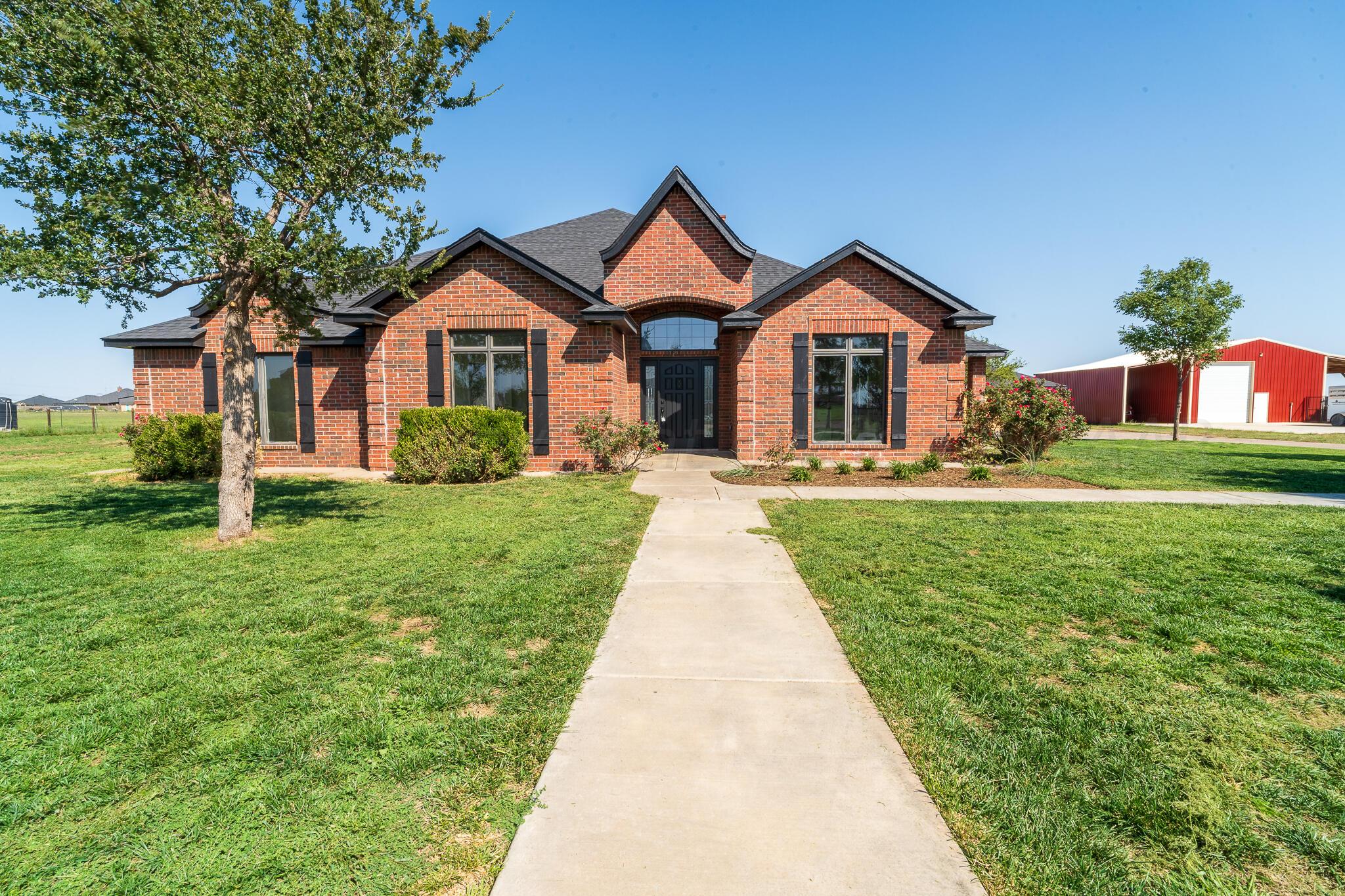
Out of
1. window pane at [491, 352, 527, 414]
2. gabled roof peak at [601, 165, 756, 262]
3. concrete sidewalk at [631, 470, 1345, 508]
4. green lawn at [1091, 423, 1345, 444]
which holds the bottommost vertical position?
concrete sidewalk at [631, 470, 1345, 508]

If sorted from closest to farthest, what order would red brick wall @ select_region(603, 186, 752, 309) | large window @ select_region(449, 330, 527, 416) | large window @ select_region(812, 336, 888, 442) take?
1. large window @ select_region(449, 330, 527, 416)
2. large window @ select_region(812, 336, 888, 442)
3. red brick wall @ select_region(603, 186, 752, 309)

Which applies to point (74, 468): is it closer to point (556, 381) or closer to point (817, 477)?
point (556, 381)

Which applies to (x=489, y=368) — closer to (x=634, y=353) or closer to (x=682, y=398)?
(x=634, y=353)

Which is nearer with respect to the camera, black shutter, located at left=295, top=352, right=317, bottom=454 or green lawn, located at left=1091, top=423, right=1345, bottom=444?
black shutter, located at left=295, top=352, right=317, bottom=454

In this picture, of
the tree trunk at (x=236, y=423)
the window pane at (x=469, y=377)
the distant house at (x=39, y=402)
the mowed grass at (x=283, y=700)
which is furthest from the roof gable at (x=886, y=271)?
the distant house at (x=39, y=402)

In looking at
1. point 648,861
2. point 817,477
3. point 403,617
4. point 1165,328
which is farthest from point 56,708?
point 1165,328

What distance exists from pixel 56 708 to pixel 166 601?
1.80 m

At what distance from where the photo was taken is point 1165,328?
942 inches

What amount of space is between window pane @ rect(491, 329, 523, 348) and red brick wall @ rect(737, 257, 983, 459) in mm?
4737

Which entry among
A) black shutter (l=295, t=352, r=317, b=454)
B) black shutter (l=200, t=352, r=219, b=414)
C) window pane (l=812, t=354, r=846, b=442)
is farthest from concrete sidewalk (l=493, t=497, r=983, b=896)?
black shutter (l=200, t=352, r=219, b=414)

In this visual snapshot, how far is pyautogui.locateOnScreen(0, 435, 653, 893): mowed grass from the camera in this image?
6.63 feet

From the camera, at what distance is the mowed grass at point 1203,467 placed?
10508 millimetres

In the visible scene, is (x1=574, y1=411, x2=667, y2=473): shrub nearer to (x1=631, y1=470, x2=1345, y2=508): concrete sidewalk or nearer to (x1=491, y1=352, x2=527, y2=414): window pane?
(x1=491, y1=352, x2=527, y2=414): window pane

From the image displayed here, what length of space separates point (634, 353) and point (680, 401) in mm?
1732
